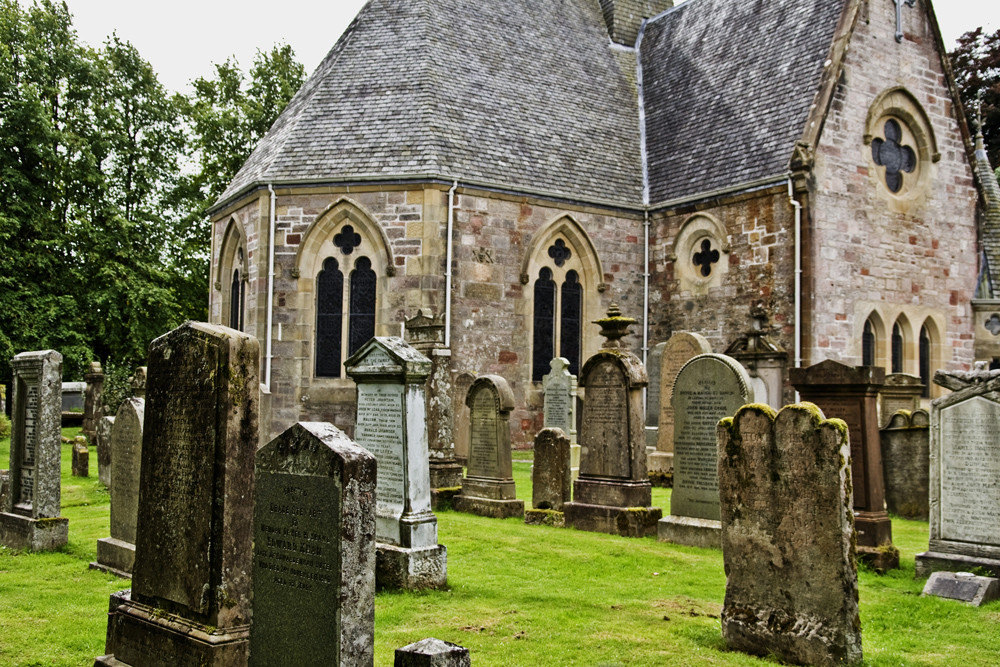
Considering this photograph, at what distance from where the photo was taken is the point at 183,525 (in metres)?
4.94

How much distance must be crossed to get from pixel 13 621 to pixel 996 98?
114 feet

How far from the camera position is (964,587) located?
7523mm

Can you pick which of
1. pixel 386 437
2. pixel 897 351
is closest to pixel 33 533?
pixel 386 437

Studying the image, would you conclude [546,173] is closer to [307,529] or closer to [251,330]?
[251,330]

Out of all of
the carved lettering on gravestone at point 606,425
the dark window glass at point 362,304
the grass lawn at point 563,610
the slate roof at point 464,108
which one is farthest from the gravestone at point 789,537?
the dark window glass at point 362,304

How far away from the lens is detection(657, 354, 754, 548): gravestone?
952cm

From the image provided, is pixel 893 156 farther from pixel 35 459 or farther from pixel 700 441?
pixel 35 459

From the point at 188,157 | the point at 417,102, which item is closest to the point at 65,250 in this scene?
the point at 188,157

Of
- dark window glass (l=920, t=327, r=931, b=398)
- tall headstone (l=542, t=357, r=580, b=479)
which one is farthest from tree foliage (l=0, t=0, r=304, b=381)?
dark window glass (l=920, t=327, r=931, b=398)

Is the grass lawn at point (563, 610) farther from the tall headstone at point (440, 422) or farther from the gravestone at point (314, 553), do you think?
the tall headstone at point (440, 422)

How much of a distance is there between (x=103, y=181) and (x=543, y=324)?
18.5m

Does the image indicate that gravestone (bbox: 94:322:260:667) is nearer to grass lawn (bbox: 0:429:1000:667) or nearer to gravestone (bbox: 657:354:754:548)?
grass lawn (bbox: 0:429:1000:667)

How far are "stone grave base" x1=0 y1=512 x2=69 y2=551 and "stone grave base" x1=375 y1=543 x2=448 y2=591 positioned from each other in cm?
356

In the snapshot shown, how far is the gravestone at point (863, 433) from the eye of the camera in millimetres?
9117
